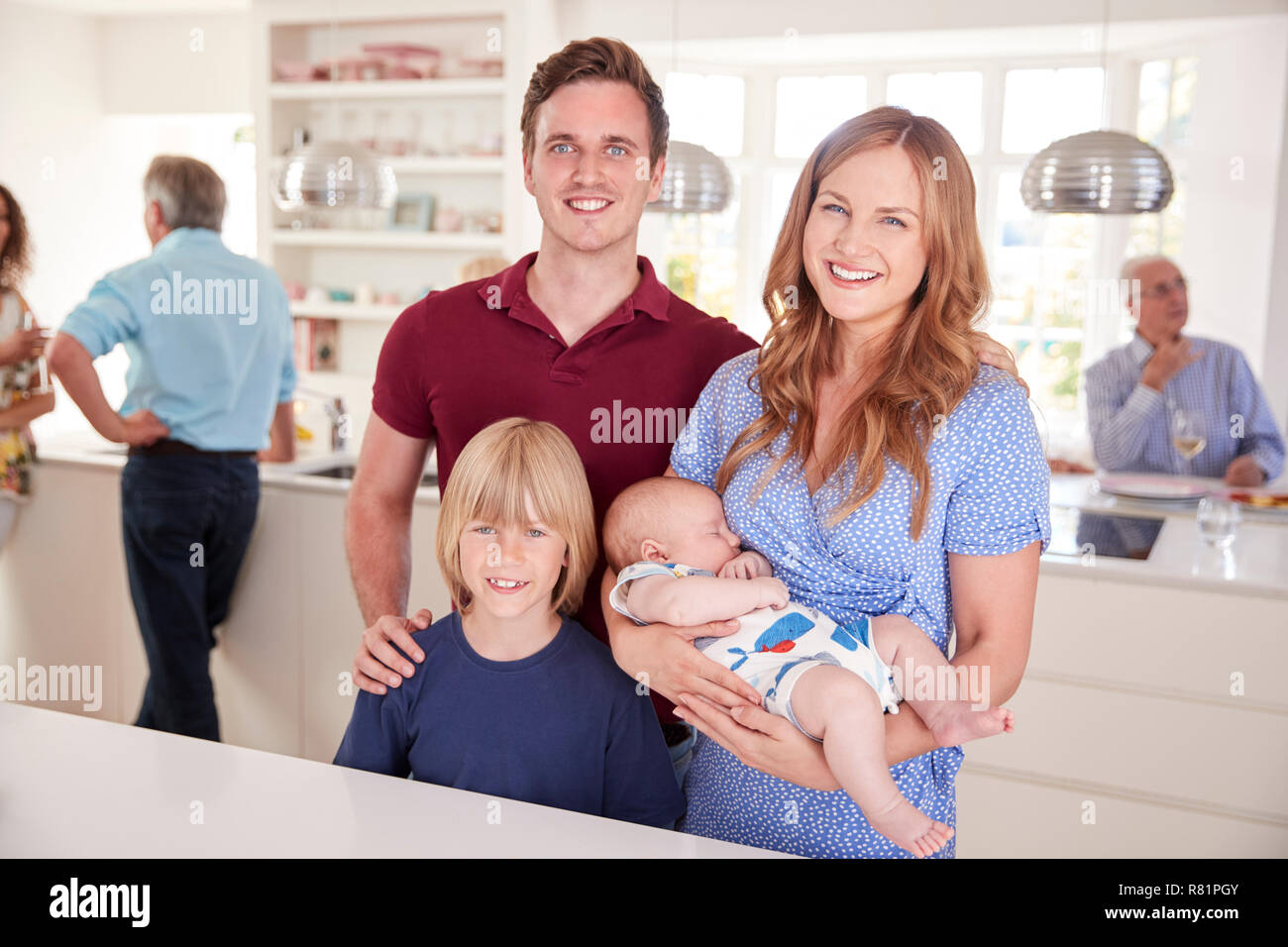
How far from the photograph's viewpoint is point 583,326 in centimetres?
170

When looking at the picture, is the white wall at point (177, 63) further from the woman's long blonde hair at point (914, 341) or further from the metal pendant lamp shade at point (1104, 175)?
the woman's long blonde hair at point (914, 341)

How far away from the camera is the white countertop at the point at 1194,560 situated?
2.58 meters

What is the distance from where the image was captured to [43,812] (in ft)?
3.82

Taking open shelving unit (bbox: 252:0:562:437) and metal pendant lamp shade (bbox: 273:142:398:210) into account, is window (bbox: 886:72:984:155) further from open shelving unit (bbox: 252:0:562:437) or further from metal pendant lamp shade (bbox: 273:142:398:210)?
metal pendant lamp shade (bbox: 273:142:398:210)

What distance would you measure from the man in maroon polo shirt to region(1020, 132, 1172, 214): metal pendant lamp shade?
146 cm

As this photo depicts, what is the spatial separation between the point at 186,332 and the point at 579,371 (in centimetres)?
202

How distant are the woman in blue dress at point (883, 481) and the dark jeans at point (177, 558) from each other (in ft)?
7.03

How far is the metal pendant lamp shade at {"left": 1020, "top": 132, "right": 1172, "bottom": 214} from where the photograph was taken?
2752 mm

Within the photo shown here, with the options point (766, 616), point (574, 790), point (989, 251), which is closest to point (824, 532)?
point (766, 616)

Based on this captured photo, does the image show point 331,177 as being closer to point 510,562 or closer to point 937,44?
point 510,562

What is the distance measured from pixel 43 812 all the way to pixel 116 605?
2631 millimetres

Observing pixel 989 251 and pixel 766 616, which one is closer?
pixel 766 616

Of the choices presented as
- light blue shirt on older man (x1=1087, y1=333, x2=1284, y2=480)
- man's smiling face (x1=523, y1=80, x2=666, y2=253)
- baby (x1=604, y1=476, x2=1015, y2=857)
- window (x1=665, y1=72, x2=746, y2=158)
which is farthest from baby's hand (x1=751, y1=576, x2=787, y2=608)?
window (x1=665, y1=72, x2=746, y2=158)
